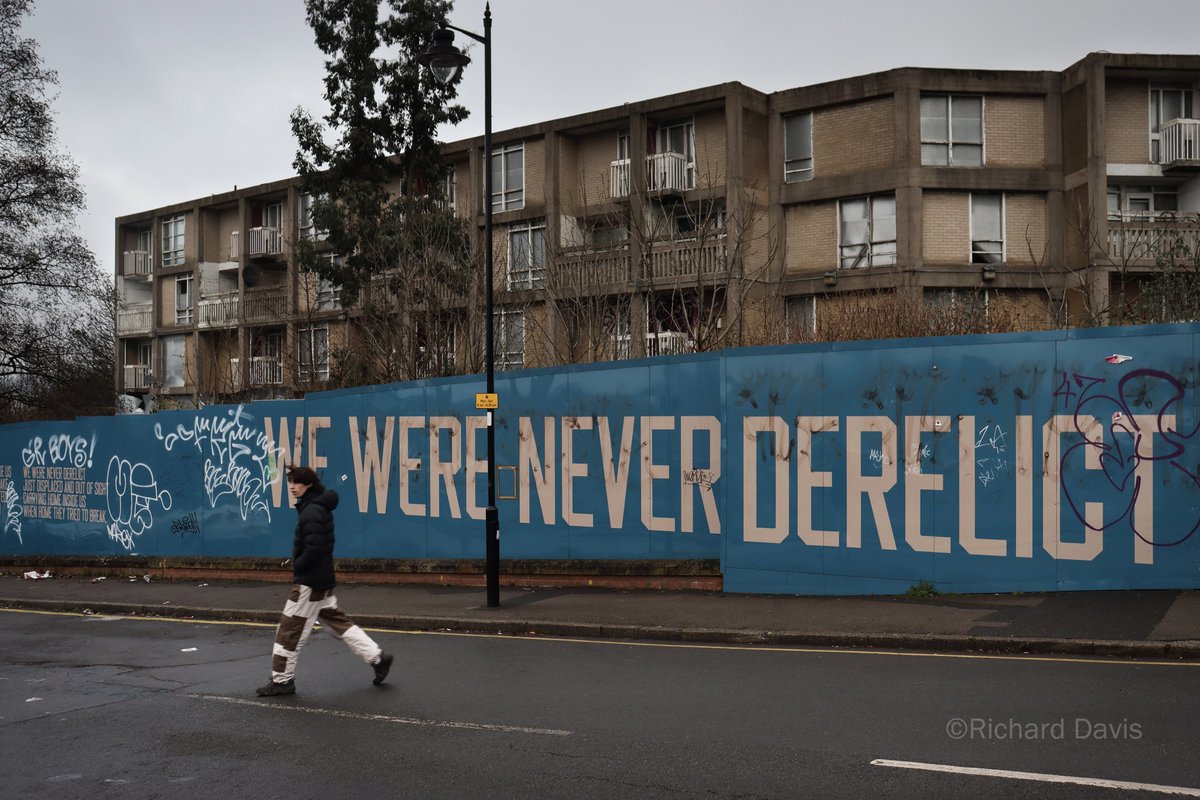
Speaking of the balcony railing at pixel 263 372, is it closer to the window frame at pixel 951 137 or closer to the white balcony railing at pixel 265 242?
the white balcony railing at pixel 265 242

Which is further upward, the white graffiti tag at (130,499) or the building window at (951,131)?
the building window at (951,131)

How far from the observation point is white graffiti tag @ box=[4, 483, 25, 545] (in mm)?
23188

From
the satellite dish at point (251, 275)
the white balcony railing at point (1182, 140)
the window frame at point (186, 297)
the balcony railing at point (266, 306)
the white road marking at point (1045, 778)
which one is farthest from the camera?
the window frame at point (186, 297)

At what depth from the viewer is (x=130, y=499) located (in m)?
20.5

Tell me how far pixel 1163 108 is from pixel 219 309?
38044 mm

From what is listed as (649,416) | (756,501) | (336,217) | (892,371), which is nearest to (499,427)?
(649,416)

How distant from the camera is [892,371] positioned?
12656 millimetres

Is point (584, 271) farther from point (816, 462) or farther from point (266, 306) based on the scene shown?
point (266, 306)

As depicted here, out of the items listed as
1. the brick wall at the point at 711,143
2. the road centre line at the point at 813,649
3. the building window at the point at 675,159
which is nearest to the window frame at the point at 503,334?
the building window at the point at 675,159

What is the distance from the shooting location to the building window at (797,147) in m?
30.8

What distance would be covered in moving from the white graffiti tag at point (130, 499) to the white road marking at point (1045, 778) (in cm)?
1727

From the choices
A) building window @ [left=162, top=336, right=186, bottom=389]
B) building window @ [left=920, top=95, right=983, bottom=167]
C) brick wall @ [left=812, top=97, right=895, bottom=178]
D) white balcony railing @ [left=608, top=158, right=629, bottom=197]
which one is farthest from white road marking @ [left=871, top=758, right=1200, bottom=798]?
building window @ [left=162, top=336, right=186, bottom=389]

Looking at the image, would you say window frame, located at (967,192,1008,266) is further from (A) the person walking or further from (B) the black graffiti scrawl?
(A) the person walking

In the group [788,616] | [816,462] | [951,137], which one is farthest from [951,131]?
[788,616]
